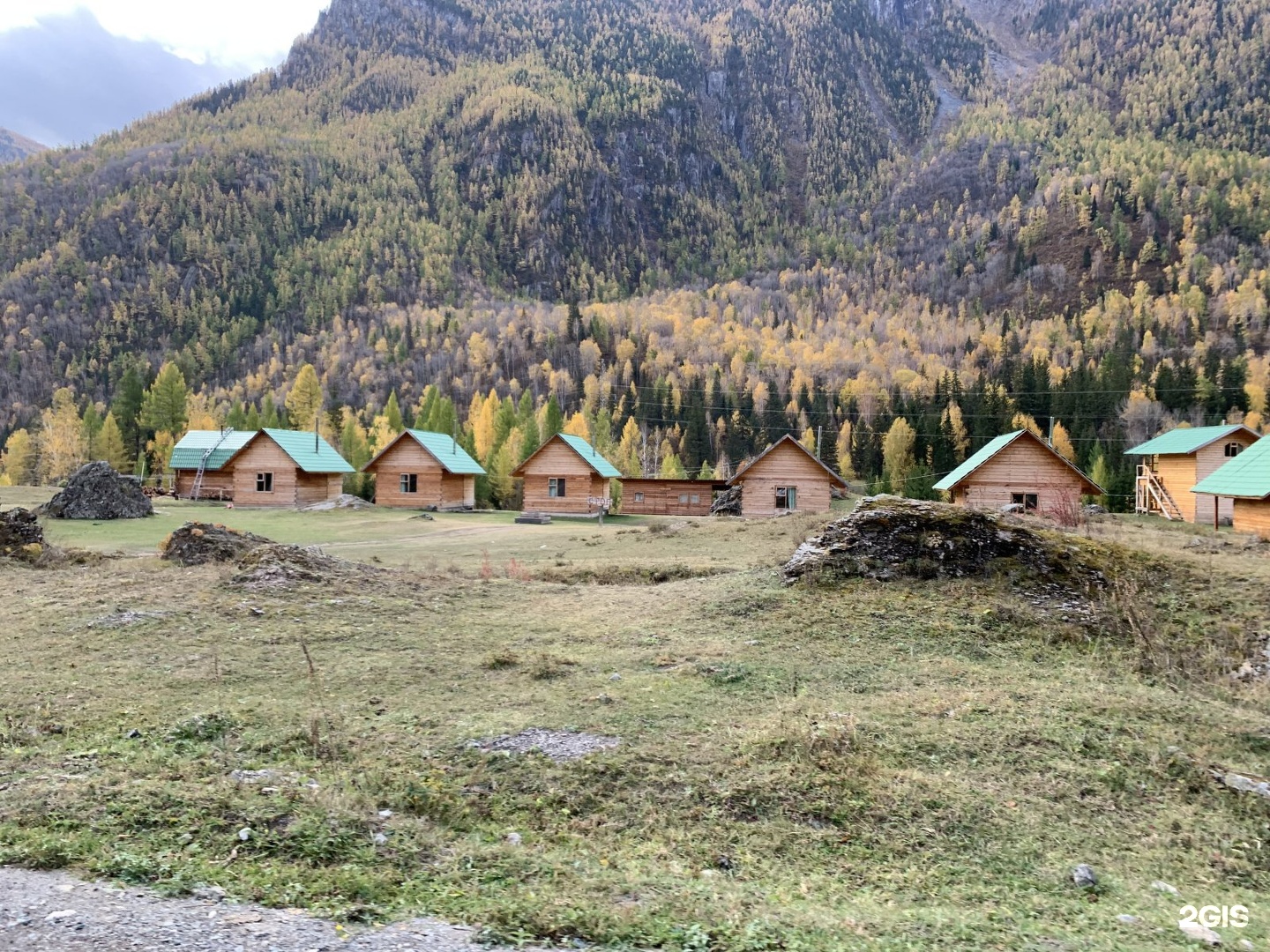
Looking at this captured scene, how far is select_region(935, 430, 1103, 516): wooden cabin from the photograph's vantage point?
4622 centimetres

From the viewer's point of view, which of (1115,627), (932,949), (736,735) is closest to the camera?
(932,949)

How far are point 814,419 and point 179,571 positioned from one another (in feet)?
355

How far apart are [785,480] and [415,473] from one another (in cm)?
2793

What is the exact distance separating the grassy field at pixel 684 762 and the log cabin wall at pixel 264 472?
4281cm

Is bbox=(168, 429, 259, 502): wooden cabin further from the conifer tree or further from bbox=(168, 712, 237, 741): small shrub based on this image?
bbox=(168, 712, 237, 741): small shrub

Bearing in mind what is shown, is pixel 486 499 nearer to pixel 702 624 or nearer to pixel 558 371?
pixel 702 624

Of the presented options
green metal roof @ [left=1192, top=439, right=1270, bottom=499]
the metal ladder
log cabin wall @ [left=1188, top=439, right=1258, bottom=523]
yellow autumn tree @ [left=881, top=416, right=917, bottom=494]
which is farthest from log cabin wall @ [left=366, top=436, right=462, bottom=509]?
yellow autumn tree @ [left=881, top=416, right=917, bottom=494]

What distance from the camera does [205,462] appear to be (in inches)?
2534

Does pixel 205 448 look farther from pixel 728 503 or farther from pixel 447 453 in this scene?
pixel 728 503

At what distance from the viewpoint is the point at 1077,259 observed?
602 feet

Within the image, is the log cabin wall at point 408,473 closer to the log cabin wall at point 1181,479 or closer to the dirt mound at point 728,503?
the dirt mound at point 728,503

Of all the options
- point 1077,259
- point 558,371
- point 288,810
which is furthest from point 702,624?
point 1077,259

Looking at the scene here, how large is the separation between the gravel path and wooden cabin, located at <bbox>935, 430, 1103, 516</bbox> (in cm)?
4680

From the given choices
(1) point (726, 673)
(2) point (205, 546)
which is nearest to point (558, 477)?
(2) point (205, 546)
